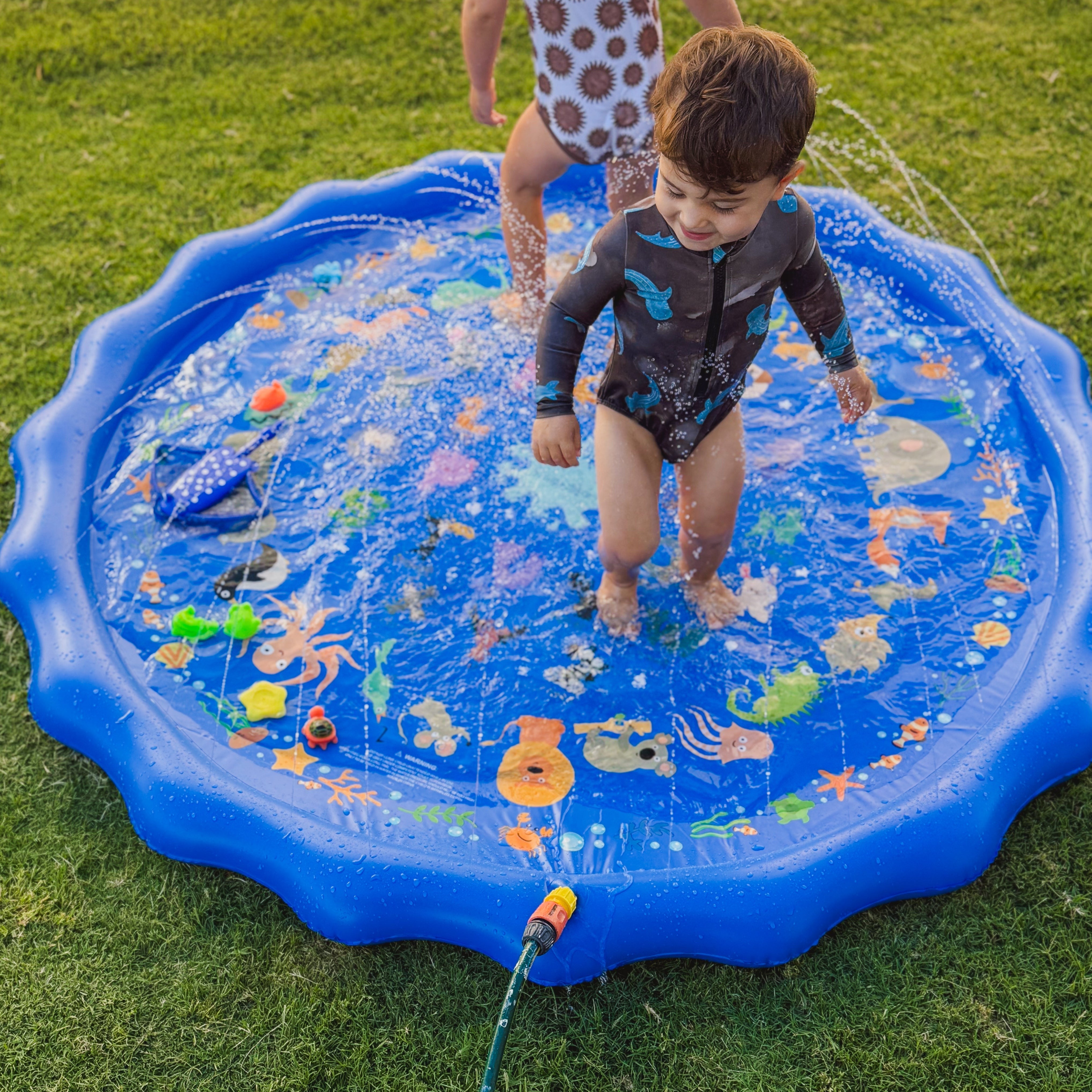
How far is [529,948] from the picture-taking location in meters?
2.21

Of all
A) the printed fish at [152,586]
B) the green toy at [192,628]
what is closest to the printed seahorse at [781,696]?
the green toy at [192,628]

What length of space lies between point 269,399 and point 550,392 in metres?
1.53

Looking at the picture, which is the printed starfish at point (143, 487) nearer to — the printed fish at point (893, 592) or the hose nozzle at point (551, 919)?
the hose nozzle at point (551, 919)

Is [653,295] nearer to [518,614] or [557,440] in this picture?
[557,440]

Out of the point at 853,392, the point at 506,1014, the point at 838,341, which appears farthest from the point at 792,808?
the point at 838,341

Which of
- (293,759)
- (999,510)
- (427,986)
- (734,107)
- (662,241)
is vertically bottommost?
(427,986)

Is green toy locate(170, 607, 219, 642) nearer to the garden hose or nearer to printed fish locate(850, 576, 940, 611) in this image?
the garden hose

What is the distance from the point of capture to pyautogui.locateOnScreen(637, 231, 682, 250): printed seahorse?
2.35 meters

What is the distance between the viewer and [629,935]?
2.41 m

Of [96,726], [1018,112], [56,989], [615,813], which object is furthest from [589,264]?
[1018,112]

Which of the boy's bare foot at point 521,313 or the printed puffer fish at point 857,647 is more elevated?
the boy's bare foot at point 521,313

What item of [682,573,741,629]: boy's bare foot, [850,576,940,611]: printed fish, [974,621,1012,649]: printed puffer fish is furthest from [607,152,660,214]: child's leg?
[974,621,1012,649]: printed puffer fish

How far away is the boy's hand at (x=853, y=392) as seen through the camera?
8.86 feet

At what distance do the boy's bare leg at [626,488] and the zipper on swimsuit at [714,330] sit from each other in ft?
0.62
